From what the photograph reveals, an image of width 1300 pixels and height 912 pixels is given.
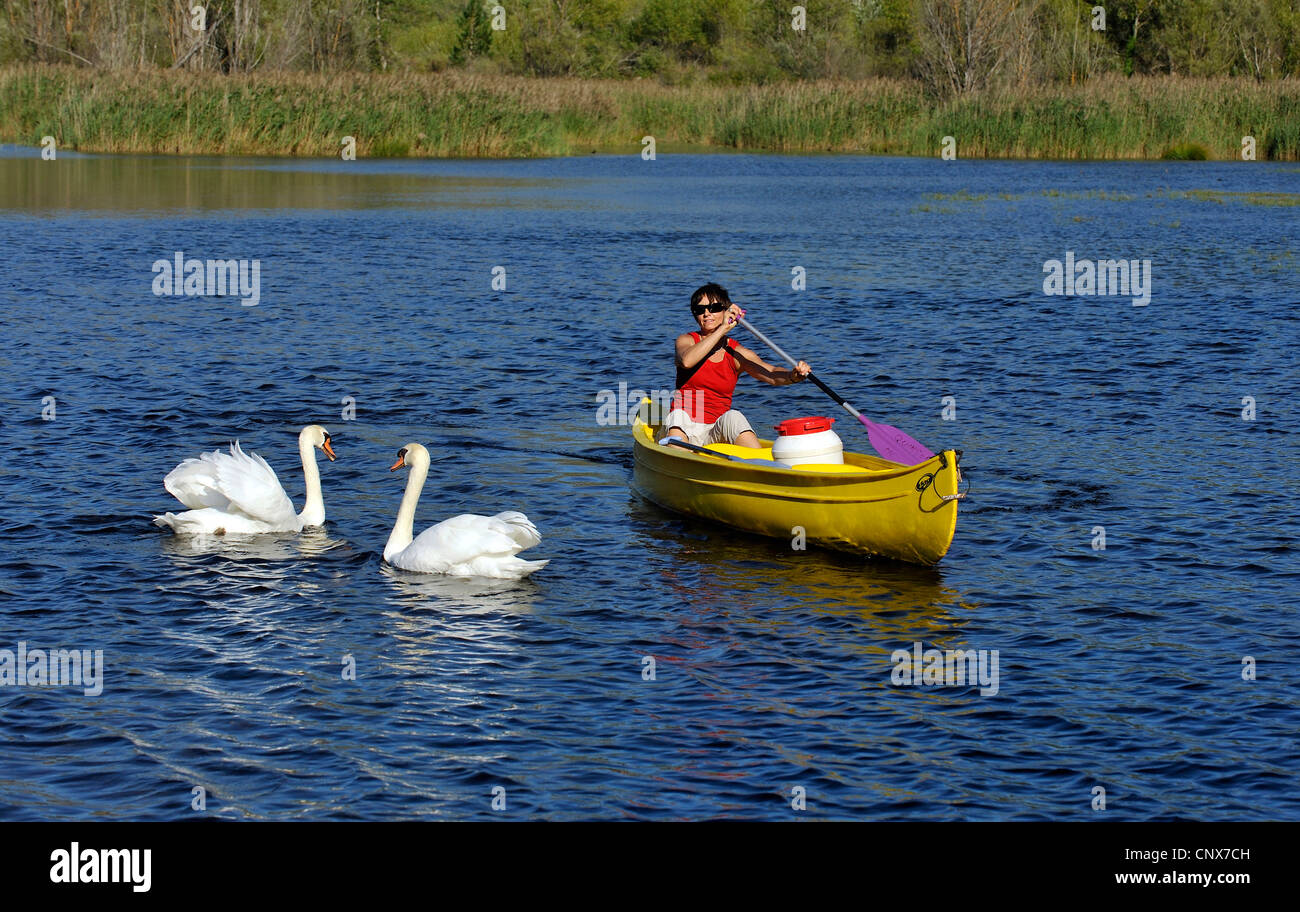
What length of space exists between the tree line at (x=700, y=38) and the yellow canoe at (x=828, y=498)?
2734cm

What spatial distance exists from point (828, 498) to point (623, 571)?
1465 millimetres

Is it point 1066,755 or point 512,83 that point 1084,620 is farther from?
point 512,83

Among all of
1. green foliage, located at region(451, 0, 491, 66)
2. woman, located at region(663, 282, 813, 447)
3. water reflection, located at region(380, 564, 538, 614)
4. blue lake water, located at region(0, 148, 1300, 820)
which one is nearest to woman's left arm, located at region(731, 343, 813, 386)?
woman, located at region(663, 282, 813, 447)

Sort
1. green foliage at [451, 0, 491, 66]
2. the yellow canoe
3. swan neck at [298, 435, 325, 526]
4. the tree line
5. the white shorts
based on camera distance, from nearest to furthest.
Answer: the yellow canoe < swan neck at [298, 435, 325, 526] < the white shorts < the tree line < green foliage at [451, 0, 491, 66]

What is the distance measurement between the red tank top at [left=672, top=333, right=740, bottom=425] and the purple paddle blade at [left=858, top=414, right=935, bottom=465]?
1283 millimetres

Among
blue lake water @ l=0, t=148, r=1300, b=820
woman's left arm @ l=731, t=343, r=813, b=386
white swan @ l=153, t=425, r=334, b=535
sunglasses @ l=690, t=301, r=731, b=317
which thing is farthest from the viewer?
woman's left arm @ l=731, t=343, r=813, b=386

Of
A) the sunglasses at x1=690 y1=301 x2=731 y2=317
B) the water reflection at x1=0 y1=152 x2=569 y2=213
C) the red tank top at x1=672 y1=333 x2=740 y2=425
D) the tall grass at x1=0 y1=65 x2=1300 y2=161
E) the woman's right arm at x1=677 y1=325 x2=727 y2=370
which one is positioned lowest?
the red tank top at x1=672 y1=333 x2=740 y2=425

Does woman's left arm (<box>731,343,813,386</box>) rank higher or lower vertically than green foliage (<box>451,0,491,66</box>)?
lower

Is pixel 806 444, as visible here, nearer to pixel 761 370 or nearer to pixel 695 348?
pixel 761 370

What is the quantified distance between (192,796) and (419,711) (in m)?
1.38

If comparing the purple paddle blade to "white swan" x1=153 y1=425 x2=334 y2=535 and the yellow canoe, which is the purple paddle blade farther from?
"white swan" x1=153 y1=425 x2=334 y2=535

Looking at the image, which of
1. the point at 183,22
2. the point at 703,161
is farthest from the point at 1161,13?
the point at 183,22

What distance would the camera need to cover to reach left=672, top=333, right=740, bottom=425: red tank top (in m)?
12.9

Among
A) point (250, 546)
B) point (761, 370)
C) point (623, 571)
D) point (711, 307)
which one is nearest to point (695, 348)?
point (711, 307)
